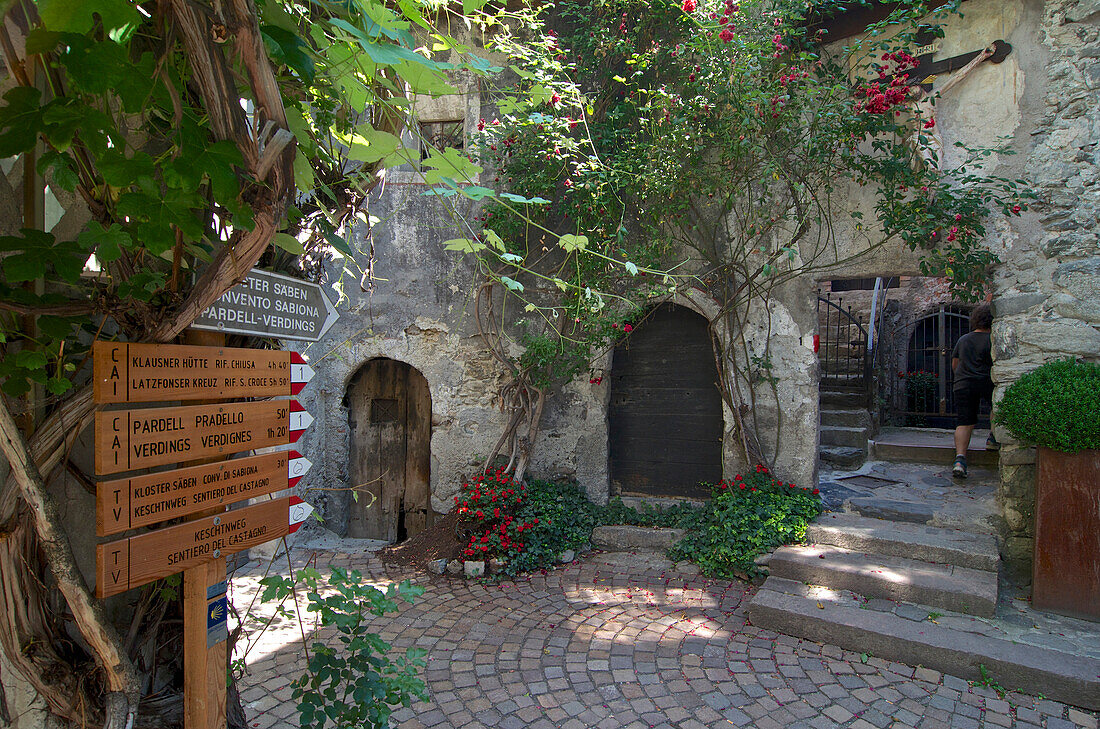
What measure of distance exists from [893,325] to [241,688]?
392 inches

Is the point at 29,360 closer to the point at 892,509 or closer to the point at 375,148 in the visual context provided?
the point at 375,148

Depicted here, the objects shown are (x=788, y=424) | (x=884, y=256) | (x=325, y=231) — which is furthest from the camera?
(x=788, y=424)

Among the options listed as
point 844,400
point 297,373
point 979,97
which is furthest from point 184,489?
point 844,400

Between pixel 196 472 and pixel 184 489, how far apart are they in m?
0.06

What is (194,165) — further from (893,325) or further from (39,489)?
(893,325)

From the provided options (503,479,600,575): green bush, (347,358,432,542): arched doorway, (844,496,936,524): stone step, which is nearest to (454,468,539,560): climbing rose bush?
(503,479,600,575): green bush

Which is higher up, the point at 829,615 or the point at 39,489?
the point at 39,489

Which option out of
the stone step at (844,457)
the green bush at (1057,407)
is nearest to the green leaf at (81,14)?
the green bush at (1057,407)

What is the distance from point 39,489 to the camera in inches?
58.6

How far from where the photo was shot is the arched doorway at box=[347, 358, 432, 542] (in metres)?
6.45

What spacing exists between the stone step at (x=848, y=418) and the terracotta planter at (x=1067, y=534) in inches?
111

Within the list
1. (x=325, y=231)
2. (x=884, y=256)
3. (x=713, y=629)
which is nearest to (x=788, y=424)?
(x=884, y=256)

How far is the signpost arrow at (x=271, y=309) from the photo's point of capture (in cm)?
187

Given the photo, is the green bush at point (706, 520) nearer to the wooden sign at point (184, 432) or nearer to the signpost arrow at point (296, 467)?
the signpost arrow at point (296, 467)
